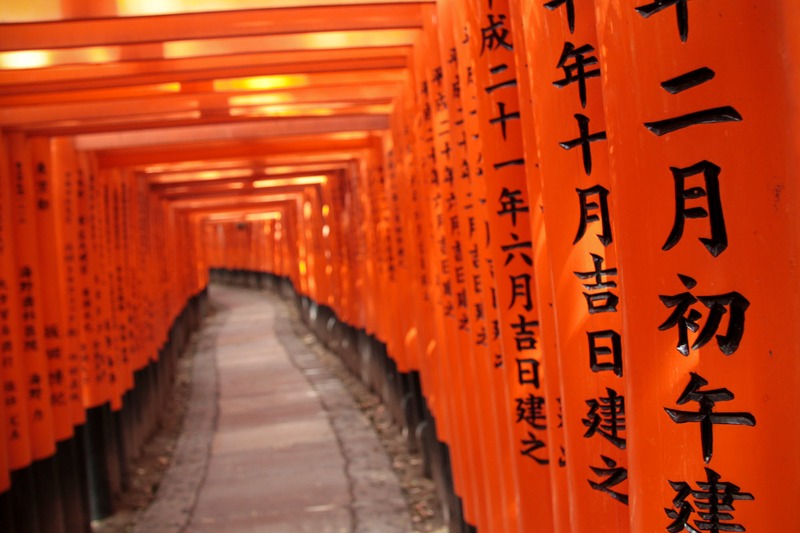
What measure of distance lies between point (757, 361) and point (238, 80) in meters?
5.06

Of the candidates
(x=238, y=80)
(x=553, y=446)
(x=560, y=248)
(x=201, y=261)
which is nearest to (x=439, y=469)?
(x=238, y=80)

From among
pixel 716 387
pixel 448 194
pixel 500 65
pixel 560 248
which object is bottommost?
pixel 716 387

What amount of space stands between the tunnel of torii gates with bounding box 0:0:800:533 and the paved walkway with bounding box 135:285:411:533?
0.63m

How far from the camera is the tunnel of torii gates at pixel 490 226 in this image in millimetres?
1474

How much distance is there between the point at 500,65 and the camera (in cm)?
290

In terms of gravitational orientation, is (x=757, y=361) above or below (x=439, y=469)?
above

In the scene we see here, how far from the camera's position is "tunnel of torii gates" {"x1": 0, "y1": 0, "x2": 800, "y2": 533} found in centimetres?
147

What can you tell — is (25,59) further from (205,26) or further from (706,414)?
(706,414)

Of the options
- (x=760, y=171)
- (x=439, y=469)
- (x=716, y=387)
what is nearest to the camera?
(x=760, y=171)

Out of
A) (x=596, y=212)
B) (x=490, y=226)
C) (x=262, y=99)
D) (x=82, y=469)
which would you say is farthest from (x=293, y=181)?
(x=596, y=212)

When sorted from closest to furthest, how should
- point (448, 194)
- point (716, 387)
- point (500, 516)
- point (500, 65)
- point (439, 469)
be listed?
point (716, 387), point (500, 65), point (500, 516), point (448, 194), point (439, 469)

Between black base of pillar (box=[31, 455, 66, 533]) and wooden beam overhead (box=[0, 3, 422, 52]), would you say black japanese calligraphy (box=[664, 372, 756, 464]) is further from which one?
black base of pillar (box=[31, 455, 66, 533])

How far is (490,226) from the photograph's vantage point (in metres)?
3.07

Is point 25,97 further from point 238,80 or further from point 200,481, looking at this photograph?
point 200,481
